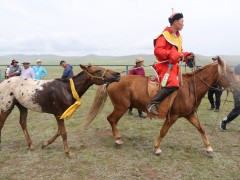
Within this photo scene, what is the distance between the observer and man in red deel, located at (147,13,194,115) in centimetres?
520

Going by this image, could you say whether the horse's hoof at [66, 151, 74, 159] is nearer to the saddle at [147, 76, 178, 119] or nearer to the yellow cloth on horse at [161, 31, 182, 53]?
the saddle at [147, 76, 178, 119]

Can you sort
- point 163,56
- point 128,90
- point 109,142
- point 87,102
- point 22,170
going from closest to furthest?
point 22,170
point 163,56
point 128,90
point 109,142
point 87,102

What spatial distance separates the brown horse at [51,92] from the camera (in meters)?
5.21

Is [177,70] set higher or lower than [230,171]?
higher

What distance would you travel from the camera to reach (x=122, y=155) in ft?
17.9

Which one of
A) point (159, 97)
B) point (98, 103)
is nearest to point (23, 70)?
point (98, 103)

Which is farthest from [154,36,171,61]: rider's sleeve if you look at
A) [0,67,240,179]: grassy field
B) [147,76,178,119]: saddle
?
[0,67,240,179]: grassy field

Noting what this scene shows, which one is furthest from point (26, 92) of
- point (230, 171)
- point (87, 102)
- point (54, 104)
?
point (87, 102)

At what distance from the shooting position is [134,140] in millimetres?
6438

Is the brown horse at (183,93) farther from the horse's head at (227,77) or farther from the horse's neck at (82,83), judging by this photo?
the horse's neck at (82,83)

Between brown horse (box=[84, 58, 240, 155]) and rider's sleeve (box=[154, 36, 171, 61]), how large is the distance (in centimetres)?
74

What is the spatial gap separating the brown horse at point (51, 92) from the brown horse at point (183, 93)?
81cm

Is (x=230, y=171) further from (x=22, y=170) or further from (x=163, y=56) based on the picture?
(x=22, y=170)

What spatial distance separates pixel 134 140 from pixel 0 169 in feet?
9.79
